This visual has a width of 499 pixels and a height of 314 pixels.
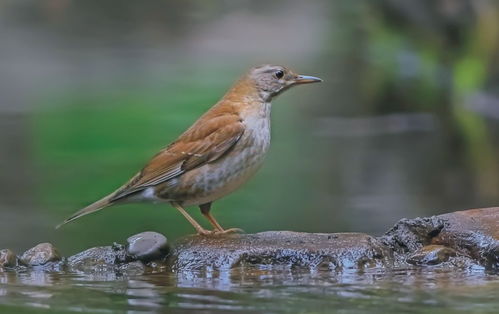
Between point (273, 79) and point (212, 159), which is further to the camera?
point (273, 79)

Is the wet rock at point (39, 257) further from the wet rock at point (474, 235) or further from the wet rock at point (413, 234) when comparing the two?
the wet rock at point (474, 235)

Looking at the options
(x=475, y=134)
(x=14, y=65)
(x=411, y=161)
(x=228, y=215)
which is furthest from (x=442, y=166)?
(x=14, y=65)

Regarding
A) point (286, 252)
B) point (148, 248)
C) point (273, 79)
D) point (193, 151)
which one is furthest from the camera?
point (273, 79)

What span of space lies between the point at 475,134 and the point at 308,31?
60.5ft

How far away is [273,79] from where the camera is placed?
9.15 metres

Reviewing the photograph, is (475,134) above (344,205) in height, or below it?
above

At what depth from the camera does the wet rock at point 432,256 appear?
26.5 ft

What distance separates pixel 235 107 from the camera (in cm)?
888

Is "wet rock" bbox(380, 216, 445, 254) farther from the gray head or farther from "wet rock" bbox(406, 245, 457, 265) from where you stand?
the gray head

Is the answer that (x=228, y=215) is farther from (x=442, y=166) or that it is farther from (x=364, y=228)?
(x=442, y=166)

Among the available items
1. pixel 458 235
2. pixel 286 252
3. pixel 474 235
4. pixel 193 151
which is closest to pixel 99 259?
pixel 193 151

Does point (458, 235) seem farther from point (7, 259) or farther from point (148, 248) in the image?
point (7, 259)

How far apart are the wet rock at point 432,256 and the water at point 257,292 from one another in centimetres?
22

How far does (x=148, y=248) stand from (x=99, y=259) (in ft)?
1.40
